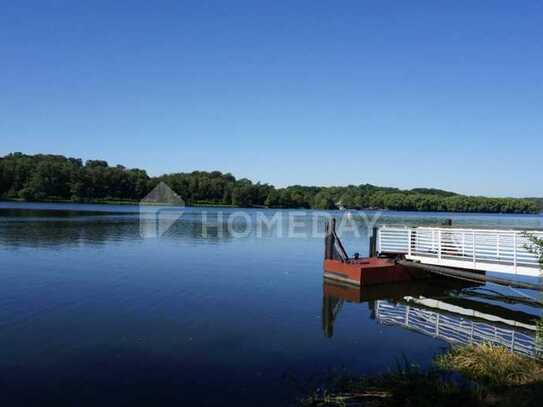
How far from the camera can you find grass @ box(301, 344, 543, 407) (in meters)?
6.59

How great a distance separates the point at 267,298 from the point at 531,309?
925 cm

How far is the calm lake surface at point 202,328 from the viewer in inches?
313

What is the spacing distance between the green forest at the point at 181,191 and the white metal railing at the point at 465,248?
11333cm

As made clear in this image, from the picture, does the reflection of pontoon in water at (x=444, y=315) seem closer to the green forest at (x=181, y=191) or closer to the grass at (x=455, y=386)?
the grass at (x=455, y=386)

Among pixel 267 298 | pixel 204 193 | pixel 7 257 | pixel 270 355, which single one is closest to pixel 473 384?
pixel 270 355

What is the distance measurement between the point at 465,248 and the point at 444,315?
5.55 metres

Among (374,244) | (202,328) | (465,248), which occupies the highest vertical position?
(465,248)

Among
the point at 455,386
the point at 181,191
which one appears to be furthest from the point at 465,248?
the point at 181,191

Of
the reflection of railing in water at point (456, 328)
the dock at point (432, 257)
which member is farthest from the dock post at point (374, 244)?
the reflection of railing in water at point (456, 328)

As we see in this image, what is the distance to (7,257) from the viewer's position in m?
22.0

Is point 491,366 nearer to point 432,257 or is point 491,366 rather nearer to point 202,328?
point 202,328

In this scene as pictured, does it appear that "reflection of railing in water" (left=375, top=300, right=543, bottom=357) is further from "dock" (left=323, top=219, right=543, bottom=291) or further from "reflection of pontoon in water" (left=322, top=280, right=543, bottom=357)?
"dock" (left=323, top=219, right=543, bottom=291)

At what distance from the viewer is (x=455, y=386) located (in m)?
7.23

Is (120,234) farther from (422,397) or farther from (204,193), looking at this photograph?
(204,193)
